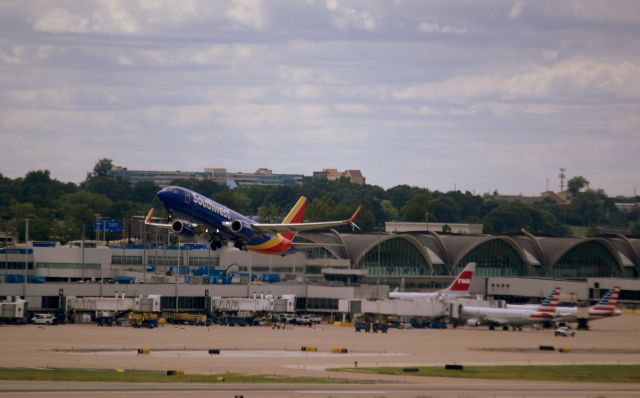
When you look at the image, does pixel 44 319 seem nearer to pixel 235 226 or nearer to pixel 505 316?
pixel 235 226

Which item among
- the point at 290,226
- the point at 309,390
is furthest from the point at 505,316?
the point at 309,390

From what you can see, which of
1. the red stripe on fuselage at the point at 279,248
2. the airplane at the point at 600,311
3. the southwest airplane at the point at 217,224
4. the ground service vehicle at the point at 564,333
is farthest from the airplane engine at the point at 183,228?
the airplane at the point at 600,311

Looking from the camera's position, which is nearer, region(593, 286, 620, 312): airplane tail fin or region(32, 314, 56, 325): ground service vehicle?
region(32, 314, 56, 325): ground service vehicle

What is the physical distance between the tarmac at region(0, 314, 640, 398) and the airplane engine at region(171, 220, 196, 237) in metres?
13.2

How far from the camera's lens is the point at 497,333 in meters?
179

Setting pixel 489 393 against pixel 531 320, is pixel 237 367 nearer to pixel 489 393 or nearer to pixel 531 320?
pixel 489 393

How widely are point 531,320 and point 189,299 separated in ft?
183

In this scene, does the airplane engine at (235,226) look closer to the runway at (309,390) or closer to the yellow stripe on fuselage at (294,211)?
the yellow stripe on fuselage at (294,211)

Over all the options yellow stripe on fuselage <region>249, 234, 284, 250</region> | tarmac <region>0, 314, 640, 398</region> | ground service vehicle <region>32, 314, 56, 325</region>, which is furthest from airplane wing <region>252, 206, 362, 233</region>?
ground service vehicle <region>32, 314, 56, 325</region>

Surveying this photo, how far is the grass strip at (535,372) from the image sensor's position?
111 meters

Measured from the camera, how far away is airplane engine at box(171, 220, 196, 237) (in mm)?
129375

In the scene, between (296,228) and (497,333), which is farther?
(497,333)

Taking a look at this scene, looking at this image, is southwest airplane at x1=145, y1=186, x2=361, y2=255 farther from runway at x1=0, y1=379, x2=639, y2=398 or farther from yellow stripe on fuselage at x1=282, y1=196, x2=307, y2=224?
runway at x1=0, y1=379, x2=639, y2=398

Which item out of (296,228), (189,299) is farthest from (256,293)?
(296,228)
